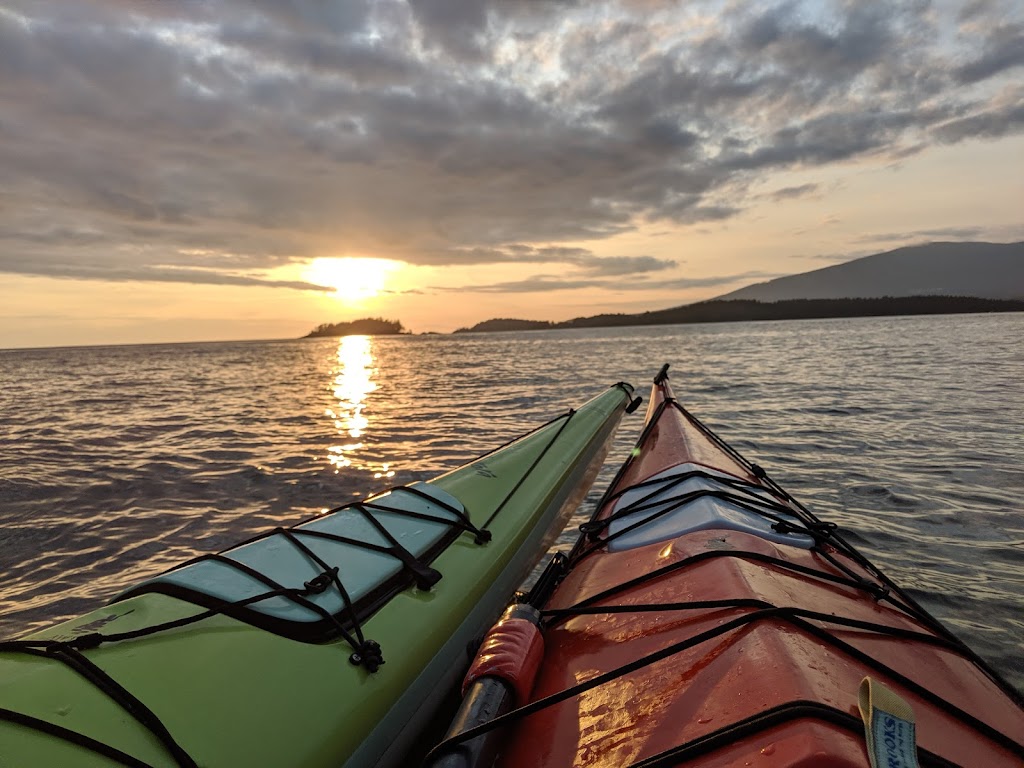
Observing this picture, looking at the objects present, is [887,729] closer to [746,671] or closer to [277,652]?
[746,671]

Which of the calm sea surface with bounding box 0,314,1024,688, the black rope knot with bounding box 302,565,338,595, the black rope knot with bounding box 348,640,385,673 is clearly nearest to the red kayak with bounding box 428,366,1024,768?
the black rope knot with bounding box 348,640,385,673

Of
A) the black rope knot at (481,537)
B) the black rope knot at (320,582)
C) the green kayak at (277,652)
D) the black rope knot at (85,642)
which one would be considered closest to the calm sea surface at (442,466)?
the black rope knot at (481,537)

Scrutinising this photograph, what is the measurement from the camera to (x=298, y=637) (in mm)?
2314

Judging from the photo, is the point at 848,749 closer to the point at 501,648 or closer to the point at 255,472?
the point at 501,648

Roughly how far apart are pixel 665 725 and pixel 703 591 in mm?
718

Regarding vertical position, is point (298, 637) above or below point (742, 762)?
below

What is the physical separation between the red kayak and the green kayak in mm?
601

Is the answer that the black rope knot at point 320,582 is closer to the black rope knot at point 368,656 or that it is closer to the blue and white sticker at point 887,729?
the black rope knot at point 368,656

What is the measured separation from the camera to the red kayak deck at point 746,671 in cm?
134

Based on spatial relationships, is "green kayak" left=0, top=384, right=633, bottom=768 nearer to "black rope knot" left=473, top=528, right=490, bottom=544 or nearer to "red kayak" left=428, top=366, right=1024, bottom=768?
"black rope knot" left=473, top=528, right=490, bottom=544

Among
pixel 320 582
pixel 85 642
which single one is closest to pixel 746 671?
pixel 320 582

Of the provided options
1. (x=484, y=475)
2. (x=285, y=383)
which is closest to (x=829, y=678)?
(x=484, y=475)

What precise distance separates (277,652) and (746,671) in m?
1.72

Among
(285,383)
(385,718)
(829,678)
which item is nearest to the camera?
(829,678)
